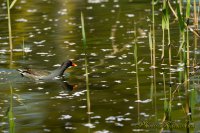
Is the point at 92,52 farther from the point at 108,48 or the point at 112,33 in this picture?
the point at 112,33

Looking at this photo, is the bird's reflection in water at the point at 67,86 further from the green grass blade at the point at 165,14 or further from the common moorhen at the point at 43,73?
the green grass blade at the point at 165,14

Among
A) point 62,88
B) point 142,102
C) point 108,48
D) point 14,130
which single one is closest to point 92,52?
point 108,48

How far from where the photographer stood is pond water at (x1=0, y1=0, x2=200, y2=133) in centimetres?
1273

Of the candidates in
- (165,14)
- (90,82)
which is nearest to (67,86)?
(90,82)

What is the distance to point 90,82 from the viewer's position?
1644 cm

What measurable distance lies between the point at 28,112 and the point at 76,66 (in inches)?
204

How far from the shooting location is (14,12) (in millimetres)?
31641

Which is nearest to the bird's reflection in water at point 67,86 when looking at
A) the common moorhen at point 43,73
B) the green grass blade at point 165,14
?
the common moorhen at point 43,73

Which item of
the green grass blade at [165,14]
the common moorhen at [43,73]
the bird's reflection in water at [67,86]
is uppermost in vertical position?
the green grass blade at [165,14]

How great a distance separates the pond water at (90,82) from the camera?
12727 millimetres

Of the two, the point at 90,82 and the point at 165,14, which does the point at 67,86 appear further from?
the point at 165,14

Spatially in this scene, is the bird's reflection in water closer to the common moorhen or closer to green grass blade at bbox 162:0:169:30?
the common moorhen

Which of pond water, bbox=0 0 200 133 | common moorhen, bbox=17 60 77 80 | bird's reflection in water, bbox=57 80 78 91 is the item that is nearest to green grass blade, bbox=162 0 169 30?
pond water, bbox=0 0 200 133

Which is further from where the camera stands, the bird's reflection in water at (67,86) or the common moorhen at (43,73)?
the common moorhen at (43,73)
